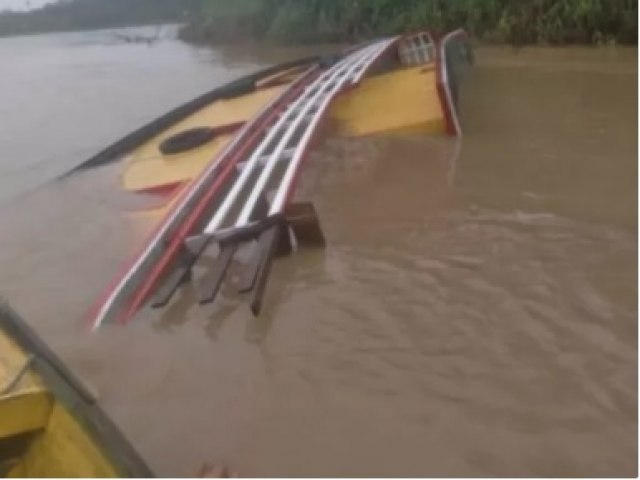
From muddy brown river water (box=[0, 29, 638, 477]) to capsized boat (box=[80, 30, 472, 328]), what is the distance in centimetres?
21

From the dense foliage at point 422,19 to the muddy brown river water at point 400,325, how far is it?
7.95 meters

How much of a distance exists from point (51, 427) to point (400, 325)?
200cm

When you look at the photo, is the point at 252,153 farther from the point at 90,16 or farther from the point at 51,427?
the point at 90,16

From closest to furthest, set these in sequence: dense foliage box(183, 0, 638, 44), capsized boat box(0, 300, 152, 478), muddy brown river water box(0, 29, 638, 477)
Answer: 1. capsized boat box(0, 300, 152, 478)
2. muddy brown river water box(0, 29, 638, 477)
3. dense foliage box(183, 0, 638, 44)

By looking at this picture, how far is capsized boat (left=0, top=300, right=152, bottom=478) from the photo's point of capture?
108 inches

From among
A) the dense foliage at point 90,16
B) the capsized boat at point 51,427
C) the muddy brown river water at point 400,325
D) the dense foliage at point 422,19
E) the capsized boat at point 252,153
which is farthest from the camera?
the dense foliage at point 90,16

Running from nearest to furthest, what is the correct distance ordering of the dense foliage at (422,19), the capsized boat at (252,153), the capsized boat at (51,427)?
1. the capsized boat at (51,427)
2. the capsized boat at (252,153)
3. the dense foliage at (422,19)

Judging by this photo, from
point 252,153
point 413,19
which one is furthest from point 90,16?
point 252,153

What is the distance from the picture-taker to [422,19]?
19.3 meters

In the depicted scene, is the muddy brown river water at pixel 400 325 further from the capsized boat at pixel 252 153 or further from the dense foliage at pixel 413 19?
the dense foliage at pixel 413 19

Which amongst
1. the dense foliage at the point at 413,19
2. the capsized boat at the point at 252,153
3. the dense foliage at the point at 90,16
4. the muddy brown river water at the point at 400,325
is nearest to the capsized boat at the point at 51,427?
the muddy brown river water at the point at 400,325

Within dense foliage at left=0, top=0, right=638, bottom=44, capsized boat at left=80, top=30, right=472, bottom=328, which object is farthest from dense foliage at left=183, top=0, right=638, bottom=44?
capsized boat at left=80, top=30, right=472, bottom=328

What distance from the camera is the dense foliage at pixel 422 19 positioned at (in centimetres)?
1571

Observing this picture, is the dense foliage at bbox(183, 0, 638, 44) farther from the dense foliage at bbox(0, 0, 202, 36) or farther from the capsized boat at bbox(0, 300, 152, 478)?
the dense foliage at bbox(0, 0, 202, 36)
